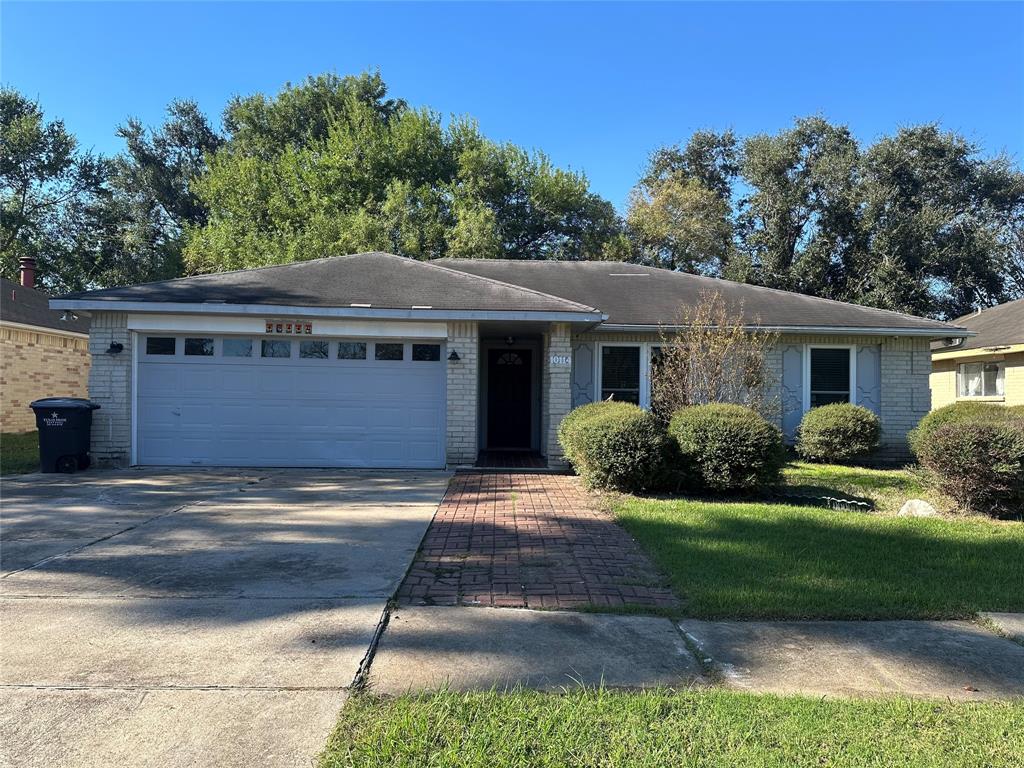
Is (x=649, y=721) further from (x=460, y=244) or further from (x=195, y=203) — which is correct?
(x=195, y=203)

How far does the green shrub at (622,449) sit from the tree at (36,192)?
3123 centimetres

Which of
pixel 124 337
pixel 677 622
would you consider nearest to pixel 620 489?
pixel 677 622

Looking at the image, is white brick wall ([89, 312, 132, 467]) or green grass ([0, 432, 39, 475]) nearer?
green grass ([0, 432, 39, 475])

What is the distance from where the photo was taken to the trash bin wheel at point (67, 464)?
10.4 m

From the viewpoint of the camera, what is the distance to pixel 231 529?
6.64 meters

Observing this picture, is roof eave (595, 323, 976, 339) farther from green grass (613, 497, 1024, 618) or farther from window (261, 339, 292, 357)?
window (261, 339, 292, 357)

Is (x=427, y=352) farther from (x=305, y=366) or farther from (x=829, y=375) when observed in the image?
(x=829, y=375)

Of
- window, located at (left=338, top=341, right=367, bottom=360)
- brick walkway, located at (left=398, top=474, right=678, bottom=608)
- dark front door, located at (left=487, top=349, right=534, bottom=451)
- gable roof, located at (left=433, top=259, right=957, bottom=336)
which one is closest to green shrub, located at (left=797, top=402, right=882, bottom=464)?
gable roof, located at (left=433, top=259, right=957, bottom=336)

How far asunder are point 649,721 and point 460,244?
24.2 meters

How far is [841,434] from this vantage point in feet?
41.1

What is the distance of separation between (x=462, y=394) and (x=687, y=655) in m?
7.99

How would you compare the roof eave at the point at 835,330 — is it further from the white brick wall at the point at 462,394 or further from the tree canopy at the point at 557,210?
the tree canopy at the point at 557,210

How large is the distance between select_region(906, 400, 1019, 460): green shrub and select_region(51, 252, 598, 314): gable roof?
17.0 feet

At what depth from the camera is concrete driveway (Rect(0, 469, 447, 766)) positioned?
2.85m
